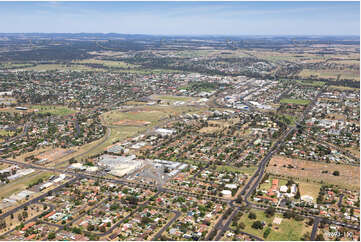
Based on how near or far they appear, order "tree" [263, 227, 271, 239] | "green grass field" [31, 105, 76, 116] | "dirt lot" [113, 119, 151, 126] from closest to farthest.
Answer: "tree" [263, 227, 271, 239]
"dirt lot" [113, 119, 151, 126]
"green grass field" [31, 105, 76, 116]

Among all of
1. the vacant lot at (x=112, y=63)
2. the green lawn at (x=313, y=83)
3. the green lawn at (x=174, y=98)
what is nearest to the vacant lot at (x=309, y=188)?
the green lawn at (x=174, y=98)

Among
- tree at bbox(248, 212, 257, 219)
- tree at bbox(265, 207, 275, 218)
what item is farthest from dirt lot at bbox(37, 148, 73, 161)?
tree at bbox(265, 207, 275, 218)

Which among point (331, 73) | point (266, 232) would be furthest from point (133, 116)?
point (331, 73)

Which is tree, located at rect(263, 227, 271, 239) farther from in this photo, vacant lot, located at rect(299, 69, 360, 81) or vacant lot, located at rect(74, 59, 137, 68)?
vacant lot, located at rect(74, 59, 137, 68)

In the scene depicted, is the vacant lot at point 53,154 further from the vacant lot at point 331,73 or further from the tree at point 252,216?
the vacant lot at point 331,73

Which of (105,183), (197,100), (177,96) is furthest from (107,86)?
(105,183)

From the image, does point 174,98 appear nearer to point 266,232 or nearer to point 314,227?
point 314,227
